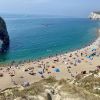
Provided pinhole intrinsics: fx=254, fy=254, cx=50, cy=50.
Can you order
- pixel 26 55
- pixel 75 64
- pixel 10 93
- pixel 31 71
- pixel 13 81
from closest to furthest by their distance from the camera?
pixel 10 93 → pixel 13 81 → pixel 31 71 → pixel 75 64 → pixel 26 55

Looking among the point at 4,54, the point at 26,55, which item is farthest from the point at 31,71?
the point at 4,54

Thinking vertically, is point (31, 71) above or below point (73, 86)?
below

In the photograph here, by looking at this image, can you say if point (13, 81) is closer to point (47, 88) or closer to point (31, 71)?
point (31, 71)

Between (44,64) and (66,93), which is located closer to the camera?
Answer: (66,93)

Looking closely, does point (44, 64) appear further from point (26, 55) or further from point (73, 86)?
point (73, 86)

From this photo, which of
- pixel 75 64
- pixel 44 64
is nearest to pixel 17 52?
pixel 44 64

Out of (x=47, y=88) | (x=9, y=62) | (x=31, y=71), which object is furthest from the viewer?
(x=9, y=62)
